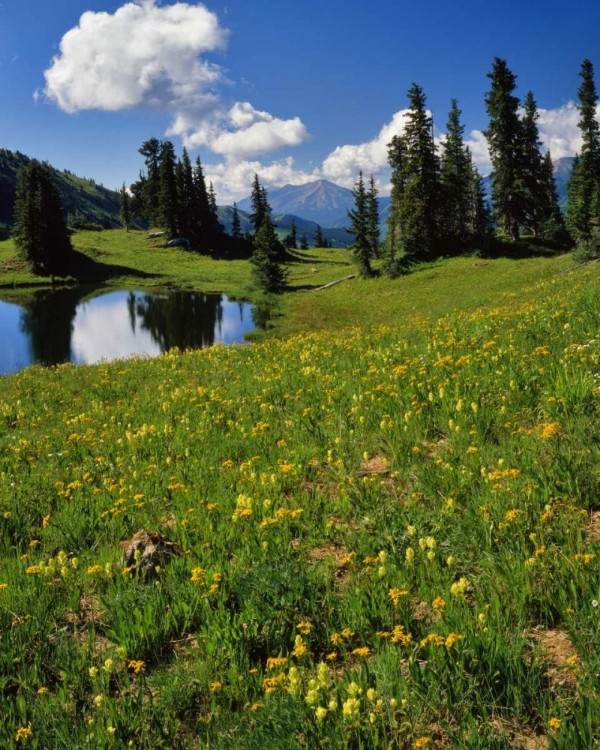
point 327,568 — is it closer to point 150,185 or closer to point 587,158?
point 587,158

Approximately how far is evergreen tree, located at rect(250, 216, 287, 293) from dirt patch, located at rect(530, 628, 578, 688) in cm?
5875

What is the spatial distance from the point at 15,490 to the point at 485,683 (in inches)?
237

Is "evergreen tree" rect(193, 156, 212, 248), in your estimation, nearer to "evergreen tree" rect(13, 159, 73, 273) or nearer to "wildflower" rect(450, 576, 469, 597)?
"evergreen tree" rect(13, 159, 73, 273)

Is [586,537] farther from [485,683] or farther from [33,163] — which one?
[33,163]

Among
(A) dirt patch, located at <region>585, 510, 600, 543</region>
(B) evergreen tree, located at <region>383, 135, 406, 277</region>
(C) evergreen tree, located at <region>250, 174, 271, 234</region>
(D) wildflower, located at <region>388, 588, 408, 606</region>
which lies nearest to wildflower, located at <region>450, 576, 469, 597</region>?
(D) wildflower, located at <region>388, 588, 408, 606</region>

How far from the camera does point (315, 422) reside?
7.82 m

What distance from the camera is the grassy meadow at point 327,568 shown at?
2.92 metres

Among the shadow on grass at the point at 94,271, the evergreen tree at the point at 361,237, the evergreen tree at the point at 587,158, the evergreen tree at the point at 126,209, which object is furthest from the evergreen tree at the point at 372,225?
the evergreen tree at the point at 126,209

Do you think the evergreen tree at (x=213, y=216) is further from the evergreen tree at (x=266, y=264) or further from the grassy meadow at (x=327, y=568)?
the grassy meadow at (x=327, y=568)

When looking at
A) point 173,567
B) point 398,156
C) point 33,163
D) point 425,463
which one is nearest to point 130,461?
point 173,567

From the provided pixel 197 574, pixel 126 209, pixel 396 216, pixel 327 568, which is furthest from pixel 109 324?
pixel 126 209

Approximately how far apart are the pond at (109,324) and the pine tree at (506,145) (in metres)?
32.2

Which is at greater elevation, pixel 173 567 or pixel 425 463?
pixel 425 463

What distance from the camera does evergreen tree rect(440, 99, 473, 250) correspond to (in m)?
59.8
